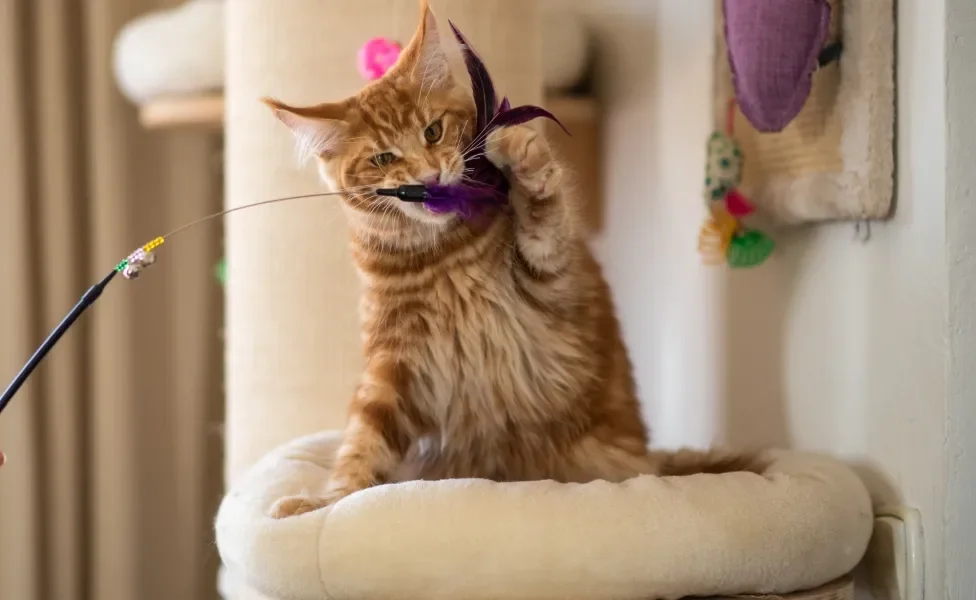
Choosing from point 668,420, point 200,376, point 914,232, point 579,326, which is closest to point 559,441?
point 579,326

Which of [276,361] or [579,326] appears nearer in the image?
[579,326]

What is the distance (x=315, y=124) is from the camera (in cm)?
87

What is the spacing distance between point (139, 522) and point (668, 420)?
1.08 metres

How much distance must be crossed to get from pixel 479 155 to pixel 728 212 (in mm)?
426

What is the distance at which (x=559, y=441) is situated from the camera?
100cm

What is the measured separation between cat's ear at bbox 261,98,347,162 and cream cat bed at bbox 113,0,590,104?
0.62 m

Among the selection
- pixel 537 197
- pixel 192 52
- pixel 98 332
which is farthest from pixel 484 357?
pixel 98 332

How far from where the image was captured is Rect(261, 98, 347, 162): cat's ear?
0.85 metres

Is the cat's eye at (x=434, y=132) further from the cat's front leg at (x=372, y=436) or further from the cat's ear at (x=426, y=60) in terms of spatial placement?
the cat's front leg at (x=372, y=436)

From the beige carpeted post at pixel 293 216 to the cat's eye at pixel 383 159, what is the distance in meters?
0.30

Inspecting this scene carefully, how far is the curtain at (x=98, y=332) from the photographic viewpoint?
61.3 inches

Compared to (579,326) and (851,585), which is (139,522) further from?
(851,585)

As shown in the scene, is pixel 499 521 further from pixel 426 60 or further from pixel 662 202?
pixel 662 202

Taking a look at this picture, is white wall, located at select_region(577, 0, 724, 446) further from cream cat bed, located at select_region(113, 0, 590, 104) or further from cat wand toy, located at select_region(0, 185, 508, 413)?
cat wand toy, located at select_region(0, 185, 508, 413)
